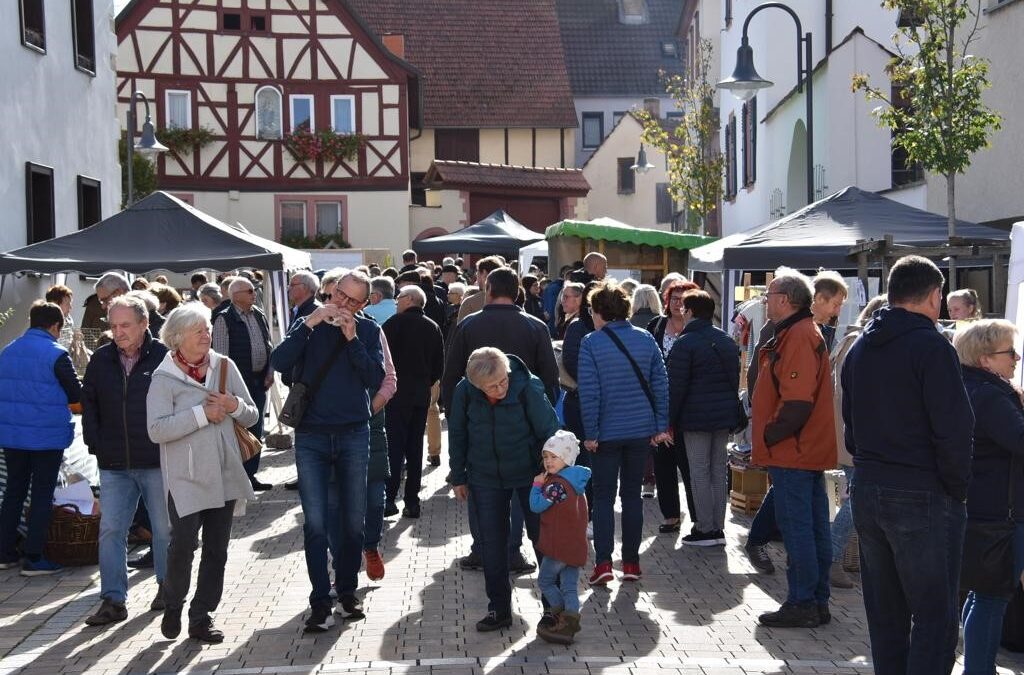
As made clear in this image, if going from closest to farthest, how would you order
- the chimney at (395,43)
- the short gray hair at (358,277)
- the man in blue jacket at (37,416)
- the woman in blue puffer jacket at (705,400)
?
the short gray hair at (358,277), the man in blue jacket at (37,416), the woman in blue puffer jacket at (705,400), the chimney at (395,43)

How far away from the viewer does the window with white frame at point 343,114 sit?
4162cm

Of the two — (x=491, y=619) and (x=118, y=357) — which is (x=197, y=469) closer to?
(x=118, y=357)

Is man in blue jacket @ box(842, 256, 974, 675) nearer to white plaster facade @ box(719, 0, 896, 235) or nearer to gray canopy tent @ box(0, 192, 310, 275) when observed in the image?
gray canopy tent @ box(0, 192, 310, 275)

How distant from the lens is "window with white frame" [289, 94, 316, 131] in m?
41.2

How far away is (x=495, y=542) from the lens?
25.7 ft

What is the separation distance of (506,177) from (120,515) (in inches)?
1469

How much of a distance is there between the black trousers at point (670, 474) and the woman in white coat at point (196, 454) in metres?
4.00

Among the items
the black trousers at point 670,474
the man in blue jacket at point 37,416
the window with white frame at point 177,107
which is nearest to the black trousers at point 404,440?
the black trousers at point 670,474

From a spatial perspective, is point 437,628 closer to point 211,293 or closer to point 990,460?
point 990,460

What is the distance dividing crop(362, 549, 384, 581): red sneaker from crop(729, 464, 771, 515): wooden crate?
371cm

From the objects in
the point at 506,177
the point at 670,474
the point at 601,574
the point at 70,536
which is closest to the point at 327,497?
the point at 601,574

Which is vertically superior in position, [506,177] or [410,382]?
[506,177]

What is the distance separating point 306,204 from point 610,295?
3354 cm

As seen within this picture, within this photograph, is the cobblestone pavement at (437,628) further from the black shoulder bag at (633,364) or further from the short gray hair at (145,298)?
the short gray hair at (145,298)
